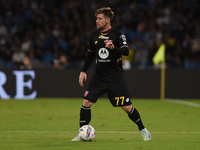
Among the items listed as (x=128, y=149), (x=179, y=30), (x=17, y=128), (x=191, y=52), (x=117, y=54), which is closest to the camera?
(x=128, y=149)

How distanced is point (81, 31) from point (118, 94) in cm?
1310

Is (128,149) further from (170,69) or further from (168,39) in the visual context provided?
(168,39)

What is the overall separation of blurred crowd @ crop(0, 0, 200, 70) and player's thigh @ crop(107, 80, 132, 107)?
33.8 feet

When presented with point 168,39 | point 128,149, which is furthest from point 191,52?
point 128,149

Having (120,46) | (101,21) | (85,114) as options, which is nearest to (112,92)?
(85,114)

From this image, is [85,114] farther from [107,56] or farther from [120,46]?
[120,46]

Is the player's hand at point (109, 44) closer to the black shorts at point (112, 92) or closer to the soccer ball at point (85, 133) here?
the black shorts at point (112, 92)

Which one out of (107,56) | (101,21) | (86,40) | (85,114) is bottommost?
(86,40)

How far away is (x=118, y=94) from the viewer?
8.02 meters

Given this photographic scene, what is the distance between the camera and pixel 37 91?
1791 cm

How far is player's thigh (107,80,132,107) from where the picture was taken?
316 inches

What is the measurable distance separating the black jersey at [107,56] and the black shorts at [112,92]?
0.10m

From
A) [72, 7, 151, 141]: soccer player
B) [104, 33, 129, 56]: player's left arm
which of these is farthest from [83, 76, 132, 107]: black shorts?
[104, 33, 129, 56]: player's left arm

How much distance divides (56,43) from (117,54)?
1211 cm
